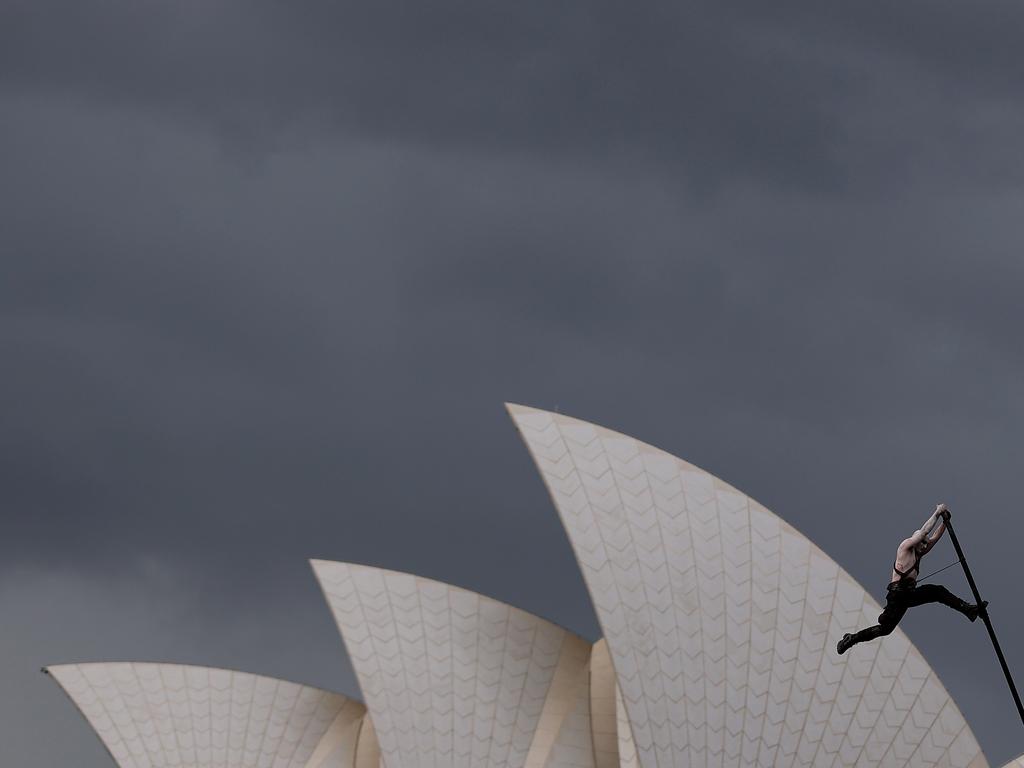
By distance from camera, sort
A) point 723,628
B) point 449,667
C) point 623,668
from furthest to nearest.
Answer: point 449,667, point 723,628, point 623,668

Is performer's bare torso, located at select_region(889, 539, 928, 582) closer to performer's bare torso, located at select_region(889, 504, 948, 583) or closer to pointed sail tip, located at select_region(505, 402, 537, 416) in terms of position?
performer's bare torso, located at select_region(889, 504, 948, 583)

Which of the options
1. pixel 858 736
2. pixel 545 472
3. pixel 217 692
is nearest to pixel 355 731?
pixel 217 692

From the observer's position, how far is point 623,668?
46969mm

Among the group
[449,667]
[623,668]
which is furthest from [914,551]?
[449,667]

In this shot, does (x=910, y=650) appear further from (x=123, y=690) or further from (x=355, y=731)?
(x=123, y=690)

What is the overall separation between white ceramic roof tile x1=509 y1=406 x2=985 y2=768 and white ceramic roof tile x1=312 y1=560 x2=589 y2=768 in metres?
5.27

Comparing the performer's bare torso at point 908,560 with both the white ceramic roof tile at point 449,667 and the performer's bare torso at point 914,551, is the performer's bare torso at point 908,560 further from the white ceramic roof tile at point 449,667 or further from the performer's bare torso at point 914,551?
the white ceramic roof tile at point 449,667

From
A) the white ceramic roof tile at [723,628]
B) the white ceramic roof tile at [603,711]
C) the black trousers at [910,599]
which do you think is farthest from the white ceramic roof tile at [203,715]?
the black trousers at [910,599]

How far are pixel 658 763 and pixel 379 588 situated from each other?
39.1 ft

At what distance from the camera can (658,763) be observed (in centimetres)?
4575

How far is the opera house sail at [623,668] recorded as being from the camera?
153 ft

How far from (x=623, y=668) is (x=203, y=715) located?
15.8 meters

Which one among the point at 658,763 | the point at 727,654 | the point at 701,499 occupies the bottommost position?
the point at 658,763

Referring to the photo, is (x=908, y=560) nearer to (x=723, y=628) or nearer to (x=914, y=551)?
(x=914, y=551)
